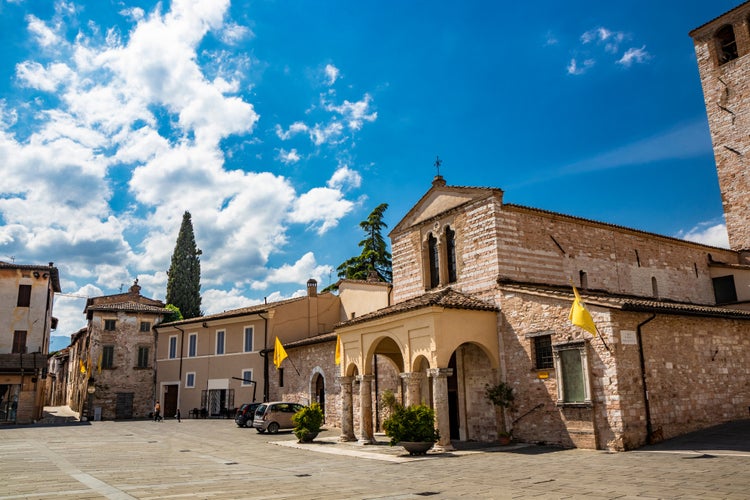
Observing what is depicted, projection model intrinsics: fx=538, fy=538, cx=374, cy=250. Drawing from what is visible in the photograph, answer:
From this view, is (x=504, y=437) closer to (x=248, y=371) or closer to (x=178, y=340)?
(x=248, y=371)

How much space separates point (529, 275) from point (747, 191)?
18.8m

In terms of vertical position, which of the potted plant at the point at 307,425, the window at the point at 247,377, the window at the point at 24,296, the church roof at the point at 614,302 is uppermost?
the window at the point at 24,296

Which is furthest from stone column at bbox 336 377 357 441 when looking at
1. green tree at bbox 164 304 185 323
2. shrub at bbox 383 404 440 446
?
green tree at bbox 164 304 185 323

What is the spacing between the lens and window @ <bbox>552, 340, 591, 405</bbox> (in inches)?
619

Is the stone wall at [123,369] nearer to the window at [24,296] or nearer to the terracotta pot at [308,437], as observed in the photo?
the window at [24,296]

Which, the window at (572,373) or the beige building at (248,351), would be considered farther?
the beige building at (248,351)

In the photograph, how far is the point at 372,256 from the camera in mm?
45250

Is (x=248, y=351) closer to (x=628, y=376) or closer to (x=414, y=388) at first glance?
(x=414, y=388)

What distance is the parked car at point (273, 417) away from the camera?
24.9 m

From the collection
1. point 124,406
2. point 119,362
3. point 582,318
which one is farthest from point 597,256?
point 124,406

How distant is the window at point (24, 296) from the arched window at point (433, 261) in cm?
3082

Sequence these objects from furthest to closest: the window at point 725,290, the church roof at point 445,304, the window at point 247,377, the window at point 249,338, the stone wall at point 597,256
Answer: the window at point 249,338
the window at point 247,377
the window at point 725,290
the stone wall at point 597,256
the church roof at point 445,304

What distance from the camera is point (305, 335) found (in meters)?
35.7

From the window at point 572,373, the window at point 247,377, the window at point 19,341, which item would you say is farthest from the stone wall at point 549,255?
the window at point 19,341
